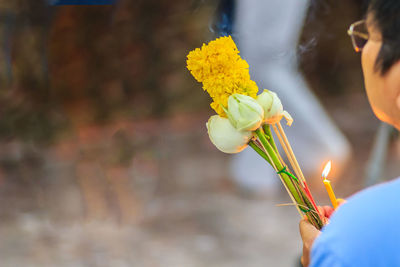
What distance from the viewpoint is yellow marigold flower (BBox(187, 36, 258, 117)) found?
0.83 meters

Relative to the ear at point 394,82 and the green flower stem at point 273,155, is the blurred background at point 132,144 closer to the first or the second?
the green flower stem at point 273,155

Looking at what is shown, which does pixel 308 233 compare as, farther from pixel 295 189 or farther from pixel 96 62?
pixel 96 62

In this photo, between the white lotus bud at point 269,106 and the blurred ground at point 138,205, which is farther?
the blurred ground at point 138,205

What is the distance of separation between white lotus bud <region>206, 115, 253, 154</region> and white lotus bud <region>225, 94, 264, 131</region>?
2cm

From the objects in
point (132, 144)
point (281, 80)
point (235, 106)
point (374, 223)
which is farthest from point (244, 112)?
point (132, 144)

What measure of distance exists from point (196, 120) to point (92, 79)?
138cm

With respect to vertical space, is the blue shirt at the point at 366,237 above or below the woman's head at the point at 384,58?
below

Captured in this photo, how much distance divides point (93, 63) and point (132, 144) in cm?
101

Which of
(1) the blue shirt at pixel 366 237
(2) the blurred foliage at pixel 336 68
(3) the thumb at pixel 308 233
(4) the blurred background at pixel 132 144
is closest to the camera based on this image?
(1) the blue shirt at pixel 366 237

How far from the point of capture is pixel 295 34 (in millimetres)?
3408

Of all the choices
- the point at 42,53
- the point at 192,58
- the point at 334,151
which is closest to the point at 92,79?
the point at 42,53

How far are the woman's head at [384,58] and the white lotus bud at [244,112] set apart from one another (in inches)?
Answer: 7.5

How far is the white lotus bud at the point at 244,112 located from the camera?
803mm

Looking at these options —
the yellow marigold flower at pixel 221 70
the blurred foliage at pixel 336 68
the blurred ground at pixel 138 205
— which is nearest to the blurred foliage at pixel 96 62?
the blurred ground at pixel 138 205
